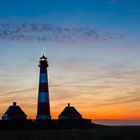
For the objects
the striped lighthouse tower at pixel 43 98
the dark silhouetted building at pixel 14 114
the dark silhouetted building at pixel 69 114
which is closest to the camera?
the striped lighthouse tower at pixel 43 98

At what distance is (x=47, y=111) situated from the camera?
188ft

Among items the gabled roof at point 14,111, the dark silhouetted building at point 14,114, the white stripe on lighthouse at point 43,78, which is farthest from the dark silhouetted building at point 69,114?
the white stripe on lighthouse at point 43,78

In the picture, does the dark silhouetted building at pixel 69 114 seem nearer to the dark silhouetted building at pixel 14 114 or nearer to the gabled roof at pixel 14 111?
the dark silhouetted building at pixel 14 114

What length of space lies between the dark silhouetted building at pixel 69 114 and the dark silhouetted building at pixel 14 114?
5681 millimetres

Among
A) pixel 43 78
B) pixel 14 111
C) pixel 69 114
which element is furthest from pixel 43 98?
pixel 69 114

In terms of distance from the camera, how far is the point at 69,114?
A: 205 ft

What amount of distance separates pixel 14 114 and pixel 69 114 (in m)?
8.21

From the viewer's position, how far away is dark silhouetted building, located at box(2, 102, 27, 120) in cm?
5972

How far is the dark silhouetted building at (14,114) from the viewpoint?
196 ft

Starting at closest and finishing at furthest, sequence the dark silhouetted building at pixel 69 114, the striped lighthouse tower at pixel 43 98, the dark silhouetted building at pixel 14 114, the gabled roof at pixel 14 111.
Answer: the striped lighthouse tower at pixel 43 98 < the dark silhouetted building at pixel 14 114 < the gabled roof at pixel 14 111 < the dark silhouetted building at pixel 69 114

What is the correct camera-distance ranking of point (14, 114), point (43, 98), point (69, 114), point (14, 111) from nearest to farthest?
1. point (43, 98)
2. point (14, 114)
3. point (14, 111)
4. point (69, 114)

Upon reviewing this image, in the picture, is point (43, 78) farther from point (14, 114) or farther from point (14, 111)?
point (14, 114)

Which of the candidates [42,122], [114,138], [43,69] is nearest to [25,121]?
[42,122]

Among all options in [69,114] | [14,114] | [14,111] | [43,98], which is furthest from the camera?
[69,114]
